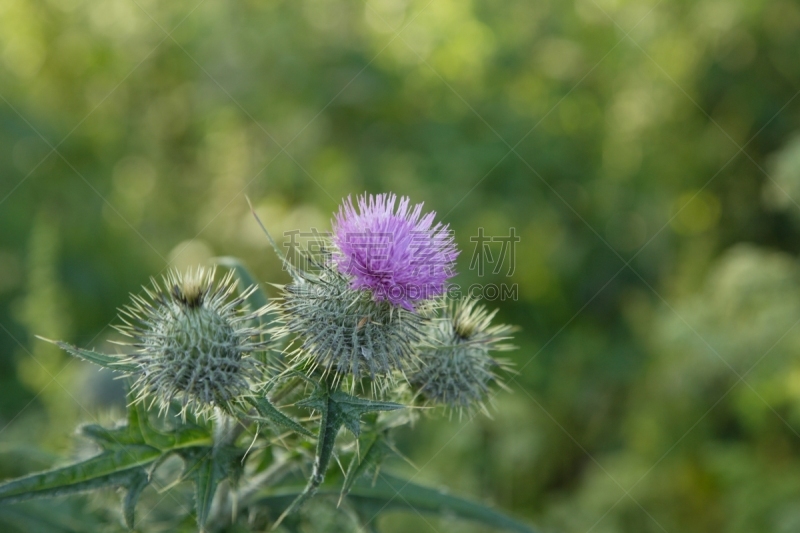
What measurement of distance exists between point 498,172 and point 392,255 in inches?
148

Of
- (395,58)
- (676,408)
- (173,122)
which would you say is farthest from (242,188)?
(676,408)

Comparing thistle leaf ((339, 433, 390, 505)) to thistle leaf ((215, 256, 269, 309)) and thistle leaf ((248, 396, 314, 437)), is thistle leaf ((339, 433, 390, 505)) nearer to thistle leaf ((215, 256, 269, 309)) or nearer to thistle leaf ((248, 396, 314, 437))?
thistle leaf ((248, 396, 314, 437))

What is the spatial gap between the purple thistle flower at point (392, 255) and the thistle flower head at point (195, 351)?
0.38 metres

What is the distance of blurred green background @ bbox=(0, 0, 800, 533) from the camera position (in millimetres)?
4992

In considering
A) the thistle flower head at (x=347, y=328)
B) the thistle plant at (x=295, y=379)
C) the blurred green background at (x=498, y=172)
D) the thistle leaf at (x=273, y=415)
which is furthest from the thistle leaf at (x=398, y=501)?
the blurred green background at (x=498, y=172)

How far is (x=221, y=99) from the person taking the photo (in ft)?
20.9

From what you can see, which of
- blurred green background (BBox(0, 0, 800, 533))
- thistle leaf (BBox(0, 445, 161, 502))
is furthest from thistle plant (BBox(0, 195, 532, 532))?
blurred green background (BBox(0, 0, 800, 533))

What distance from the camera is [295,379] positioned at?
2.31 m

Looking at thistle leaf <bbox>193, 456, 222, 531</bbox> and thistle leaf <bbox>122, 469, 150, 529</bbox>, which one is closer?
thistle leaf <bbox>193, 456, 222, 531</bbox>

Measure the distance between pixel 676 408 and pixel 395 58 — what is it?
399 cm

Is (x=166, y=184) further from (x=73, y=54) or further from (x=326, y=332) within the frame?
(x=326, y=332)

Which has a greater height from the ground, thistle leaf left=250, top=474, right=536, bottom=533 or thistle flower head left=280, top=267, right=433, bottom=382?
thistle flower head left=280, top=267, right=433, bottom=382

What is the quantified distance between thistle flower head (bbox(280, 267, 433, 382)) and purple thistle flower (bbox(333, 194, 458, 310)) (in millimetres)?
63

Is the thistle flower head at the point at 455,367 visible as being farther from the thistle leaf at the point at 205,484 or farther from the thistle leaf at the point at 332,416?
the thistle leaf at the point at 205,484
